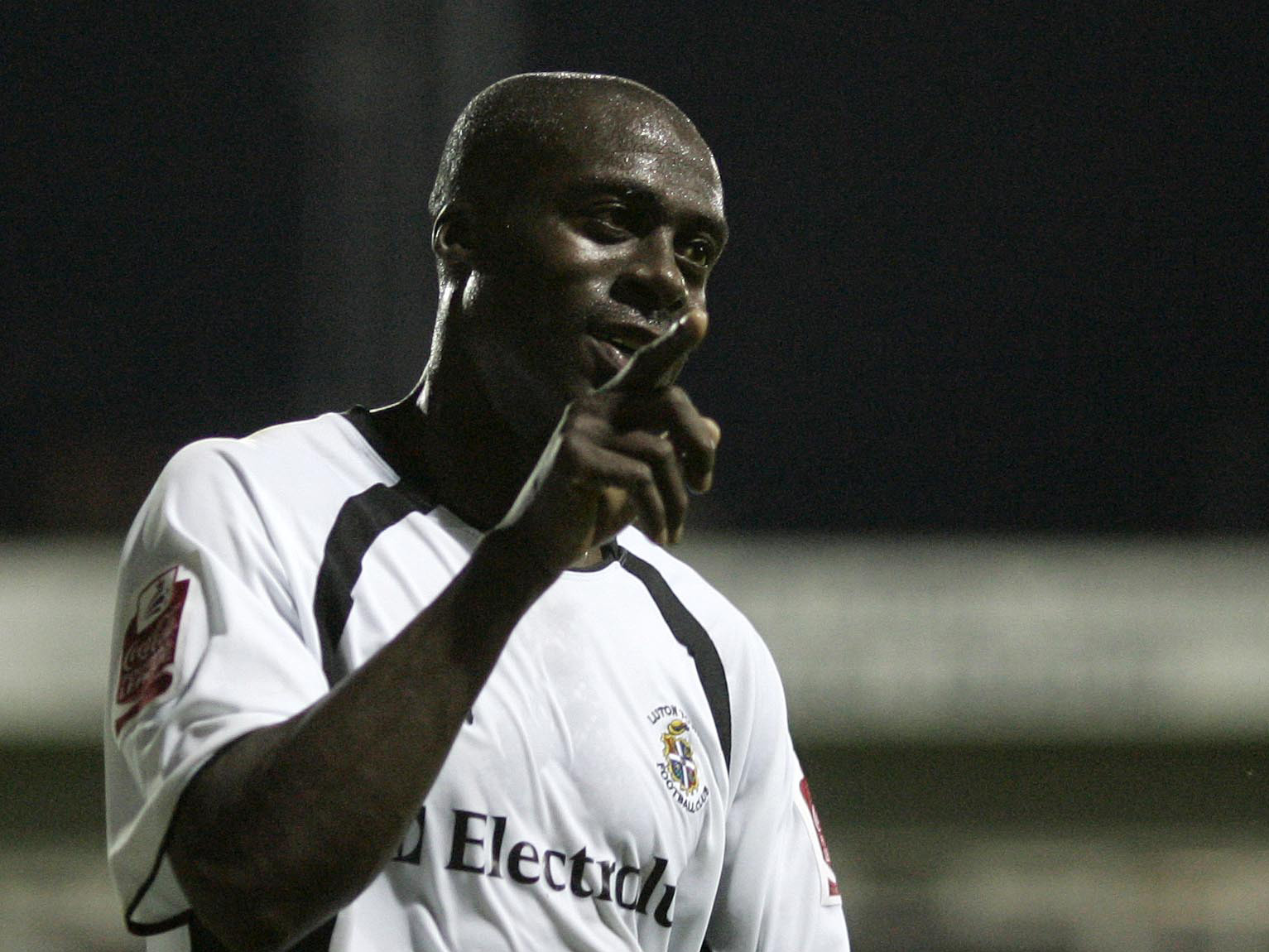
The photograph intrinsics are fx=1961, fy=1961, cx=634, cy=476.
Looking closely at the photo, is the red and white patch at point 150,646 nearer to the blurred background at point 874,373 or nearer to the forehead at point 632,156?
the forehead at point 632,156

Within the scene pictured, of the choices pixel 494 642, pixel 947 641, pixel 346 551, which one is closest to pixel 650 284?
pixel 346 551

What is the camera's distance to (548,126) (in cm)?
219

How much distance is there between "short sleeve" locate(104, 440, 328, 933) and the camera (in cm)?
166

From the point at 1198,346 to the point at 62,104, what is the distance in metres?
8.74

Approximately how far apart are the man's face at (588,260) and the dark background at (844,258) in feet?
29.2

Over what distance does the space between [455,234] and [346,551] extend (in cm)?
47

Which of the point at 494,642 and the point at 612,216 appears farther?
the point at 612,216

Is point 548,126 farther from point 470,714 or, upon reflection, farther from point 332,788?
point 332,788

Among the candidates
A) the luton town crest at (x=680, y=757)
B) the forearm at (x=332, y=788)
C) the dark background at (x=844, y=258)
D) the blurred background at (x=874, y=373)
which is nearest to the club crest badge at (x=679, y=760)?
the luton town crest at (x=680, y=757)

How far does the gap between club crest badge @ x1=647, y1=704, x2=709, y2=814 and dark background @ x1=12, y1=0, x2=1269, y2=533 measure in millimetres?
8941

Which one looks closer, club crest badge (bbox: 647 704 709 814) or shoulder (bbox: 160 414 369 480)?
shoulder (bbox: 160 414 369 480)

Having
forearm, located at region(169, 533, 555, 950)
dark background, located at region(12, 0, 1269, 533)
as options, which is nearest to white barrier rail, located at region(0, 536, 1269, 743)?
dark background, located at region(12, 0, 1269, 533)

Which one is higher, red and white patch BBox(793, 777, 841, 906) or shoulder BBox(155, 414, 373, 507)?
shoulder BBox(155, 414, 373, 507)

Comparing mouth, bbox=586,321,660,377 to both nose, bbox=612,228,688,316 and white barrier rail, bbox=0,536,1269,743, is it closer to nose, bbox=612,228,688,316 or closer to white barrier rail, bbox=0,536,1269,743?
nose, bbox=612,228,688,316
